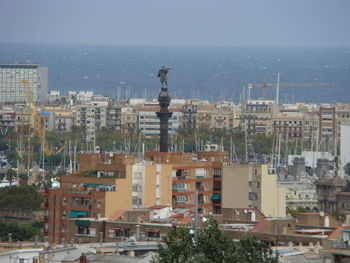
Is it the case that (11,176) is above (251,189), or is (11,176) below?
Answer: below

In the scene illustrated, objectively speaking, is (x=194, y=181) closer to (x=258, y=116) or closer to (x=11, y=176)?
(x=11, y=176)

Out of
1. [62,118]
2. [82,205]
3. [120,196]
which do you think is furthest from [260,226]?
[62,118]

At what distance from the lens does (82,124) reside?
144m

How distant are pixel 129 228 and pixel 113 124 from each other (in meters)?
101

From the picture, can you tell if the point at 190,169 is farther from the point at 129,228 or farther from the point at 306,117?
the point at 306,117

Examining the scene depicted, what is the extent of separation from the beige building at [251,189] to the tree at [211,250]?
82.2 ft

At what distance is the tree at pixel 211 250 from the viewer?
2578cm

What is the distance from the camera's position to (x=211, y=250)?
26500 millimetres

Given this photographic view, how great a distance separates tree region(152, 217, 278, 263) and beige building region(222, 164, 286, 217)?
2507 cm

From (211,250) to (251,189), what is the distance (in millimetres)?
25980

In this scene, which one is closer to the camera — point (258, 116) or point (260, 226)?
point (260, 226)

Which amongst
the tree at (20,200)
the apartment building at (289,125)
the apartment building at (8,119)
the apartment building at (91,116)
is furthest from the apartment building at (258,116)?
the tree at (20,200)

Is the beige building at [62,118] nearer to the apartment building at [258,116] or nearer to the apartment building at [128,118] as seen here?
the apartment building at [128,118]

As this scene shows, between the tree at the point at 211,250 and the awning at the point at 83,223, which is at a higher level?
the tree at the point at 211,250
